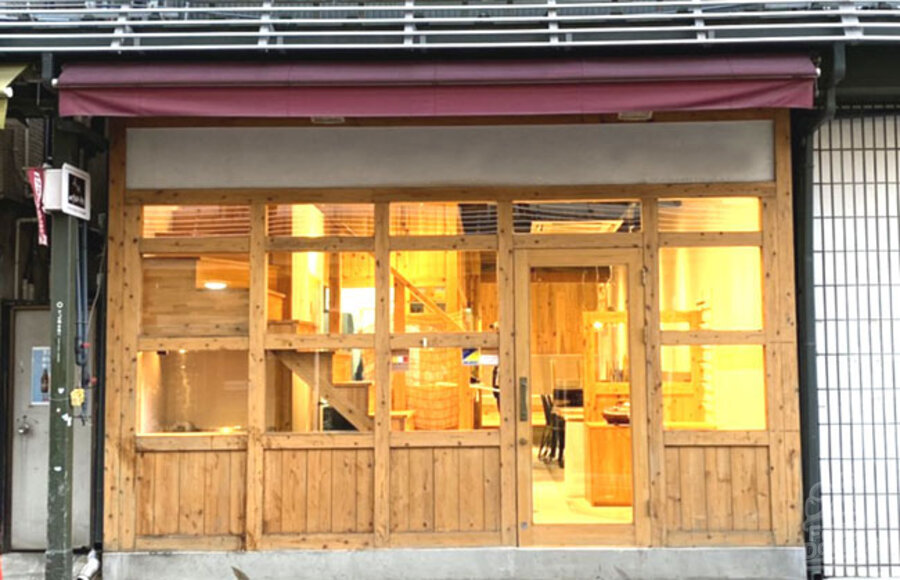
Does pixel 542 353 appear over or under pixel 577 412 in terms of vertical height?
over

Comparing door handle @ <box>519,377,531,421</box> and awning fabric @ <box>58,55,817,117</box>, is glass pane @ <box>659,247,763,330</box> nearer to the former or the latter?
door handle @ <box>519,377,531,421</box>

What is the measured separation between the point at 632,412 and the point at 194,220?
4414 mm

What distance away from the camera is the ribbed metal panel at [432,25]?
238 inches

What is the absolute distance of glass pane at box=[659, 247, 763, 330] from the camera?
22.5ft

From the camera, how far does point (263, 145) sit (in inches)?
275

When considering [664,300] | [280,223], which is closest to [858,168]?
[664,300]

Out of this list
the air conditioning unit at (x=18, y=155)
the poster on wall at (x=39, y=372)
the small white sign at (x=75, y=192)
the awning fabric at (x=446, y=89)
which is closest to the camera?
the awning fabric at (x=446, y=89)

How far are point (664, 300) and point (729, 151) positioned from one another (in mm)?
1484

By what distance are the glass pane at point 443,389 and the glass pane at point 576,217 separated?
126 cm

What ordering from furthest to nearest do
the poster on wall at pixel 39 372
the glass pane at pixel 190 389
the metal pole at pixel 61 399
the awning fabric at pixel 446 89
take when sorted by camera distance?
the poster on wall at pixel 39 372 < the glass pane at pixel 190 389 < the metal pole at pixel 61 399 < the awning fabric at pixel 446 89

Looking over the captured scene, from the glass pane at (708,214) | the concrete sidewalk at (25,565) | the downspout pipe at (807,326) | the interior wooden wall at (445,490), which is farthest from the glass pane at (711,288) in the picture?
the concrete sidewalk at (25,565)

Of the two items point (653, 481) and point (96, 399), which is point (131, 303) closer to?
point (96, 399)

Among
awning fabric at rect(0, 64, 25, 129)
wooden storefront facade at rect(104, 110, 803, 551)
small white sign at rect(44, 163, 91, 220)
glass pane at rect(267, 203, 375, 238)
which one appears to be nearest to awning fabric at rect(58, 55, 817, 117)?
awning fabric at rect(0, 64, 25, 129)

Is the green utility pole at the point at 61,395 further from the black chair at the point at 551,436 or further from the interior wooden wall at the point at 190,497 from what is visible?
the black chair at the point at 551,436
